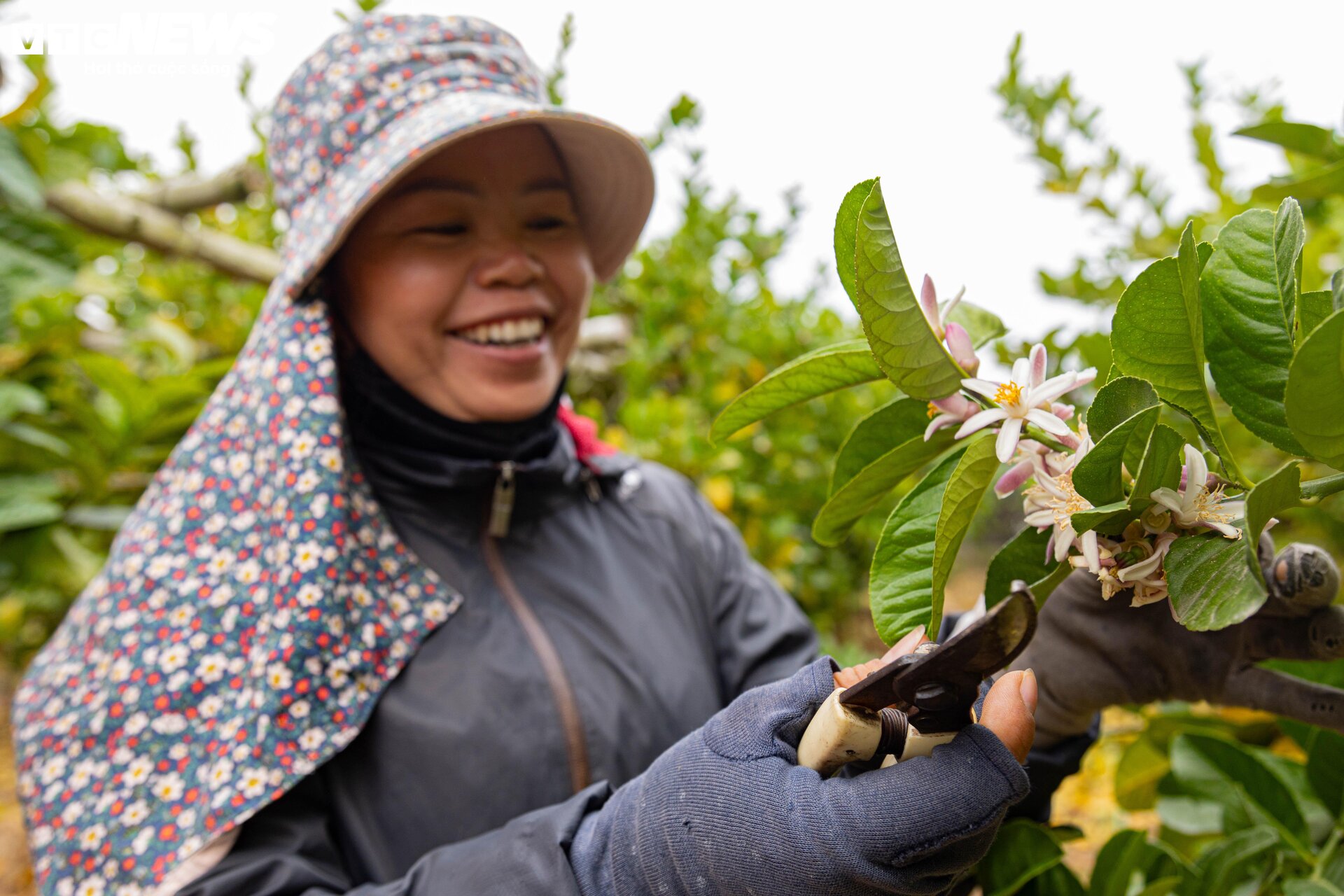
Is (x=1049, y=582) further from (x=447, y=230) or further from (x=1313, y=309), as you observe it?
(x=447, y=230)

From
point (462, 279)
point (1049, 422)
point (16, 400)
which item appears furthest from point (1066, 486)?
point (16, 400)

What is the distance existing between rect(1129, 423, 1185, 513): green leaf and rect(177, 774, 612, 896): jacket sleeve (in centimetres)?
51

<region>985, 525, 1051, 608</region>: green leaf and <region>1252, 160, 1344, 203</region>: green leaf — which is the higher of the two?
<region>1252, 160, 1344, 203</region>: green leaf

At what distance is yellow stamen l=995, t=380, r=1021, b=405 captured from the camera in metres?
0.50

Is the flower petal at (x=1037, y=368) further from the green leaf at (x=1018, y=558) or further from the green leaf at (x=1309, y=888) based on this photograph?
the green leaf at (x=1309, y=888)

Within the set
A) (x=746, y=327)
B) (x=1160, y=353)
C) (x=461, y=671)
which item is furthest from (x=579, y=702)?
(x=746, y=327)

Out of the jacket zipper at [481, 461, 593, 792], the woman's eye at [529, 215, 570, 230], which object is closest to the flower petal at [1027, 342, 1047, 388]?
the jacket zipper at [481, 461, 593, 792]

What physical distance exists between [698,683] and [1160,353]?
0.85 metres

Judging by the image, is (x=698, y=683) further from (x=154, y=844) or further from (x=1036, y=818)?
(x=154, y=844)

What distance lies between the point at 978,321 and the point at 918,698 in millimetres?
280

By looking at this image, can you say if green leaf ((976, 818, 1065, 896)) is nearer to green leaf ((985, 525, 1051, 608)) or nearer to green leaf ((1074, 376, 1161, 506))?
green leaf ((985, 525, 1051, 608))

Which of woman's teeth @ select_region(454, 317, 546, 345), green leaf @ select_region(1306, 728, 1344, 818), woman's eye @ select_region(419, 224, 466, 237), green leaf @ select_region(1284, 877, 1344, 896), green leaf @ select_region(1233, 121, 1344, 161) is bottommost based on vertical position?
green leaf @ select_region(1284, 877, 1344, 896)

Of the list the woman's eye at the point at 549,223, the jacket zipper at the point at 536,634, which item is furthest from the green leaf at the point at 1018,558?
the woman's eye at the point at 549,223

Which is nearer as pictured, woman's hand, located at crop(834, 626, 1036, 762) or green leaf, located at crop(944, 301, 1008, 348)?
woman's hand, located at crop(834, 626, 1036, 762)
